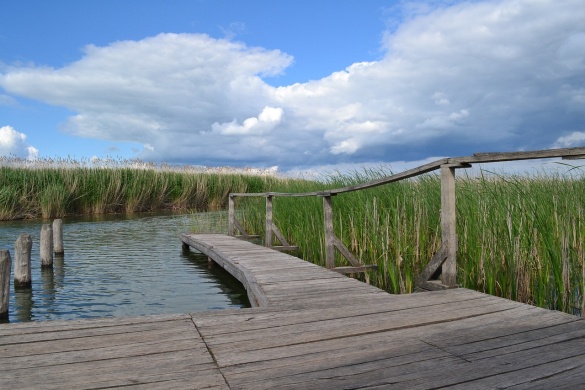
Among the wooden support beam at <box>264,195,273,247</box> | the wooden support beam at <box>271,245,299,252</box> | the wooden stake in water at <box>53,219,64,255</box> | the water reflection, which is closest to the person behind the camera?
the water reflection

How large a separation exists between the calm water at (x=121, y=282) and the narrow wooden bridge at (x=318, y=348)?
2713mm

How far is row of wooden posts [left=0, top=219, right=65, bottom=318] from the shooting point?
515cm

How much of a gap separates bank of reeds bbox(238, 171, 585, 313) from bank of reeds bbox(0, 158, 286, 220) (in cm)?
1139

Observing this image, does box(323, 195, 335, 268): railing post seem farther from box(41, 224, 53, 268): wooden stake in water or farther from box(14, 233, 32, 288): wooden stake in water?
box(41, 224, 53, 268): wooden stake in water

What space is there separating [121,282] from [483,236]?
4.98m

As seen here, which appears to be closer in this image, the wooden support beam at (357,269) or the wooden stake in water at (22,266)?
the wooden support beam at (357,269)

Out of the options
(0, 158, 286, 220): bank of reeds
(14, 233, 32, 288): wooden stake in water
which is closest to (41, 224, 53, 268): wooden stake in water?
(14, 233, 32, 288): wooden stake in water

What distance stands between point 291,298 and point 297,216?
13.8 ft

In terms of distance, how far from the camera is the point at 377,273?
5.53 meters

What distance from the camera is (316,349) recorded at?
2.38m

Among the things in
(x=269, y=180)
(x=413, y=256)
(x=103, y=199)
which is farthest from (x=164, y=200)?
(x=413, y=256)

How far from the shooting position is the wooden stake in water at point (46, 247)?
7.82m

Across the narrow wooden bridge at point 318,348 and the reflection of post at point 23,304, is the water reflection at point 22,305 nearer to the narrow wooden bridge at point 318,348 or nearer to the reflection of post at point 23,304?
the reflection of post at point 23,304

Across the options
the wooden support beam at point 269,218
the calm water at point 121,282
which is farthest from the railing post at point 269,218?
the calm water at point 121,282
